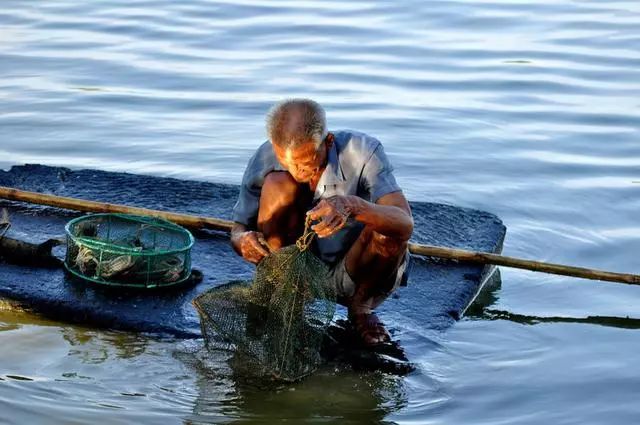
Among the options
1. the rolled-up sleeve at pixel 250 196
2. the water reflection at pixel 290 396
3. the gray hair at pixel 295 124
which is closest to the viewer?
the gray hair at pixel 295 124

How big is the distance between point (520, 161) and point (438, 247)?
9.62ft

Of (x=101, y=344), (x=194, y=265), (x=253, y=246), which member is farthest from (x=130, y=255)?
(x=253, y=246)

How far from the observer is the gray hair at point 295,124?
191 inches

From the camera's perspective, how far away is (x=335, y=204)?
186 inches

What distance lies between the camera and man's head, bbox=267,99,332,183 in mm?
4867

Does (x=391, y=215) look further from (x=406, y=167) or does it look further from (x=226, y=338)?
(x=406, y=167)

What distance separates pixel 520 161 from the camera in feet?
29.9

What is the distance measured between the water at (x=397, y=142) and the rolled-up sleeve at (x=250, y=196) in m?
0.63

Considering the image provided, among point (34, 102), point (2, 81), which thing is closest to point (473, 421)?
point (34, 102)

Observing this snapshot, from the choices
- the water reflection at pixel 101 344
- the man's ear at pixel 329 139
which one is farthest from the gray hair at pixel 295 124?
the water reflection at pixel 101 344

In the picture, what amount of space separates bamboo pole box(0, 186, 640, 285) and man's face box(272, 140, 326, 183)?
1339 millimetres

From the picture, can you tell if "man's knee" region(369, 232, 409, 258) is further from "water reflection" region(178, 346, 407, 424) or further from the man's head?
"water reflection" region(178, 346, 407, 424)

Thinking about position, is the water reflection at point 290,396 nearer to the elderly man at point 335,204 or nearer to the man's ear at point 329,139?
the elderly man at point 335,204

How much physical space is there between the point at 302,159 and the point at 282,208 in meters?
0.40
